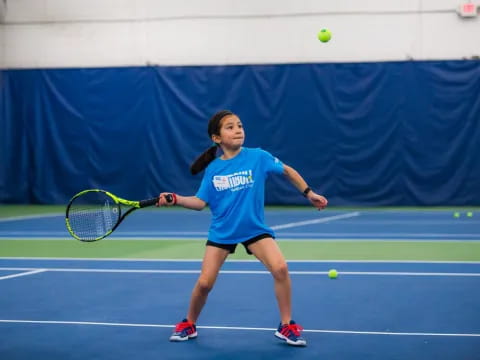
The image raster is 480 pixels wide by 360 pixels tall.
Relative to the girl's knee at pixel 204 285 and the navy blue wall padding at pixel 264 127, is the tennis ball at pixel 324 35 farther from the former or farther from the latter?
the girl's knee at pixel 204 285

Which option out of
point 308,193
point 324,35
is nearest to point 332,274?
point 308,193

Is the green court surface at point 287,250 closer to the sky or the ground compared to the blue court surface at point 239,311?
closer to the ground

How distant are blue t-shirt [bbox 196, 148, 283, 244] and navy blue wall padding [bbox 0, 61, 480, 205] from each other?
10.9 metres

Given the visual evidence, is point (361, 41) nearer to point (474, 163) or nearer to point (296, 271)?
point (474, 163)

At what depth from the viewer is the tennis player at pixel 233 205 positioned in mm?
4828

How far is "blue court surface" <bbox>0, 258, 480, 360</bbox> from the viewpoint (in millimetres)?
4539

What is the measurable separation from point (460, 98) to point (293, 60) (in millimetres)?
3164

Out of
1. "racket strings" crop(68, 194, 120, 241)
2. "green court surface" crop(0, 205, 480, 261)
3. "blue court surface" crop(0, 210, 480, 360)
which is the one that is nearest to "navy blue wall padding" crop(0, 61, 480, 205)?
"green court surface" crop(0, 205, 480, 261)

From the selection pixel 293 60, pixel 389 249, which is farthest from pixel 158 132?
pixel 389 249

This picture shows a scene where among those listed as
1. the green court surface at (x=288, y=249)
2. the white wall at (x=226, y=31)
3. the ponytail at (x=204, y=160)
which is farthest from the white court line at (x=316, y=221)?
the ponytail at (x=204, y=160)

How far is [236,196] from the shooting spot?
16.0ft

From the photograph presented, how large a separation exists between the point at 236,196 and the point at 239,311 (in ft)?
3.56

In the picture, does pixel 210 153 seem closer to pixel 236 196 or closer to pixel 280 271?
pixel 236 196

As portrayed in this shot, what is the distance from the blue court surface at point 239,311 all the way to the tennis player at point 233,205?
10.6 inches
